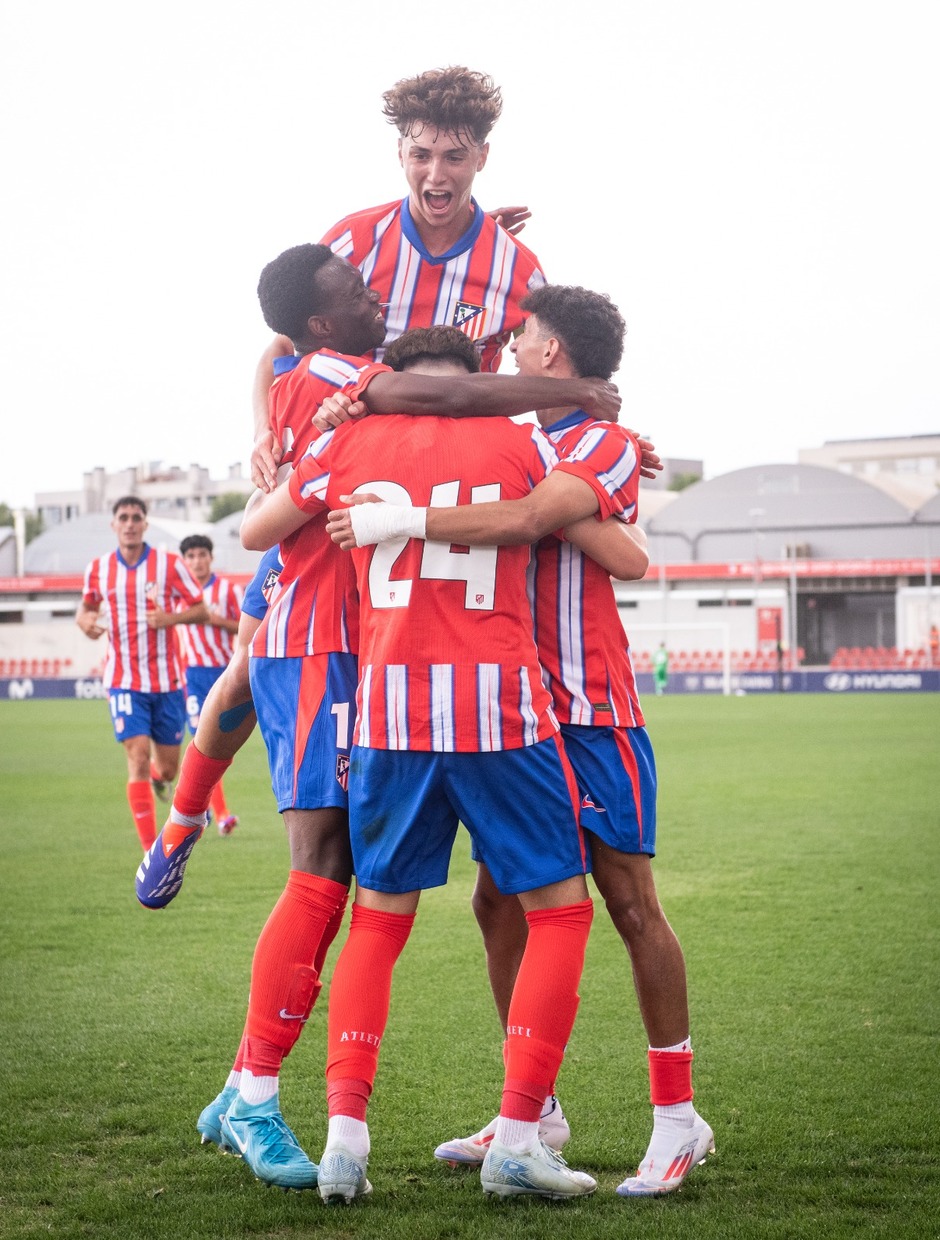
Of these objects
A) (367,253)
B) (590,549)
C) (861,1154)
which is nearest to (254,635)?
(590,549)

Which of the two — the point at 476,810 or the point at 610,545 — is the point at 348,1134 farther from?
the point at 610,545

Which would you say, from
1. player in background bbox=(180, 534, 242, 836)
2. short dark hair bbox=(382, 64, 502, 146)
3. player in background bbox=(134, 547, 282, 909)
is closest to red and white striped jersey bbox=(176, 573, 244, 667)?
player in background bbox=(180, 534, 242, 836)

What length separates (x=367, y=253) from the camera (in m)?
4.10

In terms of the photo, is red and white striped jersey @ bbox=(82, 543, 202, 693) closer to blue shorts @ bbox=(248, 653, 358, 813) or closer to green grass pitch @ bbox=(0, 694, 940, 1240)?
green grass pitch @ bbox=(0, 694, 940, 1240)

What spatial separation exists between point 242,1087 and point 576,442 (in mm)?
1862

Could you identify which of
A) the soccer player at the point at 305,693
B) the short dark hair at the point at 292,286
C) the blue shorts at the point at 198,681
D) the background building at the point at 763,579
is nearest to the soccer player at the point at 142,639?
the blue shorts at the point at 198,681

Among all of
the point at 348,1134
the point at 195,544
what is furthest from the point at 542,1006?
the point at 195,544

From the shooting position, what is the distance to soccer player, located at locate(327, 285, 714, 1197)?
337cm

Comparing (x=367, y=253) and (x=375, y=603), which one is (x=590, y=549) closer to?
(x=375, y=603)

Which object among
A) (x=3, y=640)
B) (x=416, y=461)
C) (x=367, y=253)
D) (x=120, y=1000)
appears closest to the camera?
(x=416, y=461)

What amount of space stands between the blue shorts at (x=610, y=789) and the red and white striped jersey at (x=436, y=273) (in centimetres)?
142

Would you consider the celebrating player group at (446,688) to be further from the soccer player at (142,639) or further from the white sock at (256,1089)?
the soccer player at (142,639)

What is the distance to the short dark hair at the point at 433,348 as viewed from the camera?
3.43 metres

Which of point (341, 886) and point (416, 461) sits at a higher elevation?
point (416, 461)
